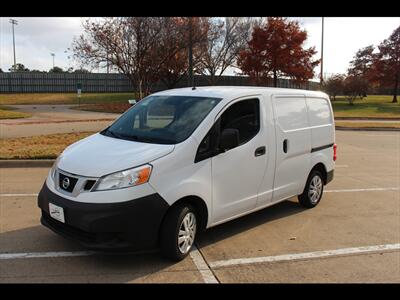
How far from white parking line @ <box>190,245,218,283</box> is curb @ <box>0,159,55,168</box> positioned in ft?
19.5

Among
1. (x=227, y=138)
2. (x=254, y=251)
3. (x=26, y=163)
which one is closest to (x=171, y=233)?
(x=254, y=251)

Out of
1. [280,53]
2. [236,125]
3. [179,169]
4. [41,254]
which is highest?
[280,53]

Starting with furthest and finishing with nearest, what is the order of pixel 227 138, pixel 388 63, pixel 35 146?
pixel 388 63 → pixel 35 146 → pixel 227 138

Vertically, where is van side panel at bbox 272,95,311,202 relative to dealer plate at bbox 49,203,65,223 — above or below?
above

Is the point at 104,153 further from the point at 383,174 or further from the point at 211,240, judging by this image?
the point at 383,174

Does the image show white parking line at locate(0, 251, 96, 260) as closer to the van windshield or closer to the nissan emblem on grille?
the nissan emblem on grille

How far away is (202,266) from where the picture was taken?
4.45 meters

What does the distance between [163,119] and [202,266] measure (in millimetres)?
1834

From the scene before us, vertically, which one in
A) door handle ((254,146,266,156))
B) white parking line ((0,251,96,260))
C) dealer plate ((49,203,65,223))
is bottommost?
white parking line ((0,251,96,260))

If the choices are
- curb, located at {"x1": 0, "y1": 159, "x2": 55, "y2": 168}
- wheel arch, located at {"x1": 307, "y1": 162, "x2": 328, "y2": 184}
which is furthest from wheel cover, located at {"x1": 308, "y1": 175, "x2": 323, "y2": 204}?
curb, located at {"x1": 0, "y1": 159, "x2": 55, "y2": 168}

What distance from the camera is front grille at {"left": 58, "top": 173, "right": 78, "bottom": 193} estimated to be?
14.2ft

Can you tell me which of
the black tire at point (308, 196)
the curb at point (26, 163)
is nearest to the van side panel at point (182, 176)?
the black tire at point (308, 196)

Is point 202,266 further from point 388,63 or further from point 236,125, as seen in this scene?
point 388,63

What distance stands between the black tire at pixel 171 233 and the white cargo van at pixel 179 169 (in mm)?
10
